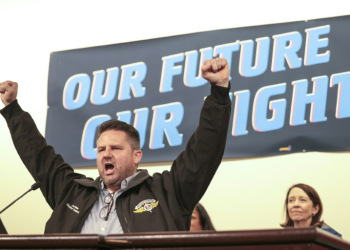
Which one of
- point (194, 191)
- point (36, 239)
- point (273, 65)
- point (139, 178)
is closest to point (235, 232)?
point (36, 239)

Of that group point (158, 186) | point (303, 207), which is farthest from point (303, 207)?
point (158, 186)

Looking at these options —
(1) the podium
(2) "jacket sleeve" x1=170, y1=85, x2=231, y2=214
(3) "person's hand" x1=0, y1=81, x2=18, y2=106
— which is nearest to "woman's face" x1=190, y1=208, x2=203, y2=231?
(2) "jacket sleeve" x1=170, y1=85, x2=231, y2=214

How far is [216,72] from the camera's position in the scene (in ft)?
6.04

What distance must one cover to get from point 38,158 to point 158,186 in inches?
21.3

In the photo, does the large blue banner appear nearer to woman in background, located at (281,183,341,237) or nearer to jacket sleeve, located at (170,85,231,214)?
woman in background, located at (281,183,341,237)

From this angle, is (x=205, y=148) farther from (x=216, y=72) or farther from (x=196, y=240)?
(x=196, y=240)

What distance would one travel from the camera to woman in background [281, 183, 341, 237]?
277 centimetres

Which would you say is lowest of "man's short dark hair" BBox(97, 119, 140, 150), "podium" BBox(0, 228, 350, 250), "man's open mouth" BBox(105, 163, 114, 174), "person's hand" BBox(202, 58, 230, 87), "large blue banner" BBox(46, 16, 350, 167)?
"podium" BBox(0, 228, 350, 250)

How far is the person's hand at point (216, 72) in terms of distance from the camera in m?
1.82

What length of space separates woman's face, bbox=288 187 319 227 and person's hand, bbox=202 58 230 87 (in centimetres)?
122

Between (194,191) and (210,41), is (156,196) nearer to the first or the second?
(194,191)

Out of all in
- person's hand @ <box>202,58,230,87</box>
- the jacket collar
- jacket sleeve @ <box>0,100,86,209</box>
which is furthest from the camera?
jacket sleeve @ <box>0,100,86,209</box>

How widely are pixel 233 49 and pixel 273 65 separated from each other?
0.96ft

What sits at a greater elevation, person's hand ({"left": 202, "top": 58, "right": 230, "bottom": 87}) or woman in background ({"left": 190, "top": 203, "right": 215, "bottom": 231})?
person's hand ({"left": 202, "top": 58, "right": 230, "bottom": 87})
